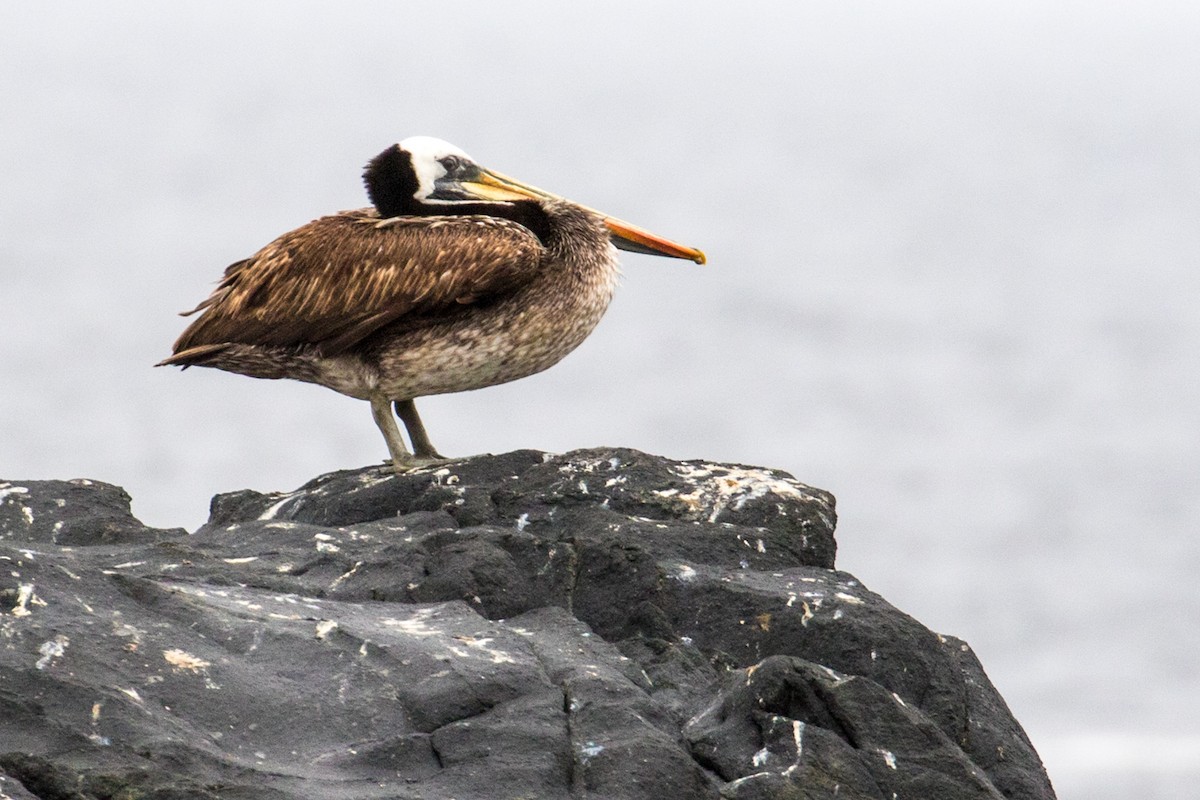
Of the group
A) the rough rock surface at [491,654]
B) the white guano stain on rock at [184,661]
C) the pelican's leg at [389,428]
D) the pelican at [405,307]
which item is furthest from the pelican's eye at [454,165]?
the white guano stain on rock at [184,661]

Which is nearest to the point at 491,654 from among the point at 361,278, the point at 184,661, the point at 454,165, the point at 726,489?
the point at 184,661

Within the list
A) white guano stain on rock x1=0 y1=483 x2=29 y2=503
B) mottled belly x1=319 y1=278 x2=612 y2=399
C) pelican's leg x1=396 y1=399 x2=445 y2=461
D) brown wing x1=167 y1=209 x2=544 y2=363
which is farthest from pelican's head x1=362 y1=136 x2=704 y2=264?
white guano stain on rock x1=0 y1=483 x2=29 y2=503

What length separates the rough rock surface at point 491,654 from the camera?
5180 mm

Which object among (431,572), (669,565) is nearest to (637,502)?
(669,565)

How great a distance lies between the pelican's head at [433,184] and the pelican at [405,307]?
0.83 feet

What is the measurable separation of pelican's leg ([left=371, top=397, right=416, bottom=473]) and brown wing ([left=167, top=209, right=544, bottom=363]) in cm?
37

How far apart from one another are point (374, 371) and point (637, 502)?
234 centimetres

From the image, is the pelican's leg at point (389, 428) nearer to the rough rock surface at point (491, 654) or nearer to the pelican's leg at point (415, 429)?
the pelican's leg at point (415, 429)

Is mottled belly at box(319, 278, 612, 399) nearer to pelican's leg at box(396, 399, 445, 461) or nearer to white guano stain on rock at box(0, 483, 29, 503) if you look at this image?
pelican's leg at box(396, 399, 445, 461)

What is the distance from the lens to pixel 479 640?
609 cm

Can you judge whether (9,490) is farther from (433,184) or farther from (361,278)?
(433,184)

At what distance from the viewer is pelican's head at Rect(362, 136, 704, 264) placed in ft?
33.8

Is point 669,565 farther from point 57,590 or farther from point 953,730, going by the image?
point 57,590

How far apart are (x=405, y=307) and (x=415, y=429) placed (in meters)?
0.83
